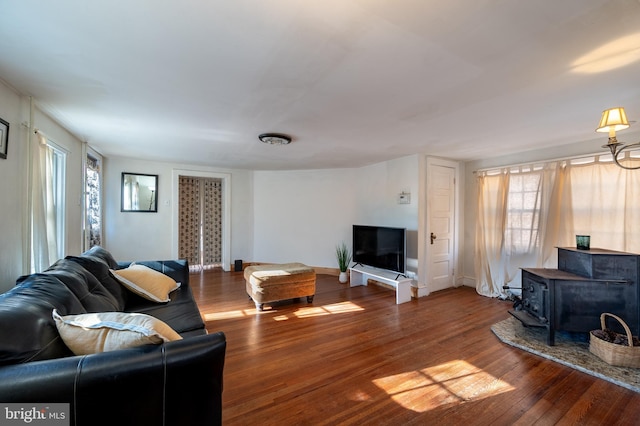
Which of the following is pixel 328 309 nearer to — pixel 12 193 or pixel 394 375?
pixel 394 375

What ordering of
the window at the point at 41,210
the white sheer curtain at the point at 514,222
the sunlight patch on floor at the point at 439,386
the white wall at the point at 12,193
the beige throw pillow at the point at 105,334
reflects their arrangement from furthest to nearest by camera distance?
the white sheer curtain at the point at 514,222, the window at the point at 41,210, the white wall at the point at 12,193, the sunlight patch on floor at the point at 439,386, the beige throw pillow at the point at 105,334

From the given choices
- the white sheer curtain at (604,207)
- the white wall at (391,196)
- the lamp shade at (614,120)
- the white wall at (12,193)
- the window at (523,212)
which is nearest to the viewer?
the lamp shade at (614,120)

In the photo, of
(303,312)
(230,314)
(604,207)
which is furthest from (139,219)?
(604,207)

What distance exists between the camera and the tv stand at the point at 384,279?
3.90 meters

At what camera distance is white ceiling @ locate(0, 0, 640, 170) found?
1.24 m

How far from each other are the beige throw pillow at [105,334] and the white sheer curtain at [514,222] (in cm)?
447

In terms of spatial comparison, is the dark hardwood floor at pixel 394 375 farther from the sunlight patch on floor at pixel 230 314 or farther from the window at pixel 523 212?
the window at pixel 523 212

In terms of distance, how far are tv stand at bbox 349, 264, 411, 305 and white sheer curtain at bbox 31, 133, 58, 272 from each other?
12.8 ft

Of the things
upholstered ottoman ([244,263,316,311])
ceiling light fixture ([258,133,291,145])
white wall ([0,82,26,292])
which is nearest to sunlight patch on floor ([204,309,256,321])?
upholstered ottoman ([244,263,316,311])

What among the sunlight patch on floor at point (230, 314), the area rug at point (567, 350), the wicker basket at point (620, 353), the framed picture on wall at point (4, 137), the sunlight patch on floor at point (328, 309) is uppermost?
the framed picture on wall at point (4, 137)

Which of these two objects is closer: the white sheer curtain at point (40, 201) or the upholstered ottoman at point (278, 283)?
the white sheer curtain at point (40, 201)

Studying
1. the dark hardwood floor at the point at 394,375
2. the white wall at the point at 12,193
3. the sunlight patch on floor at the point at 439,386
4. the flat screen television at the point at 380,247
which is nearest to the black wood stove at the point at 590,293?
the dark hardwood floor at the point at 394,375

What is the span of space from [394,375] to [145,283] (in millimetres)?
2333

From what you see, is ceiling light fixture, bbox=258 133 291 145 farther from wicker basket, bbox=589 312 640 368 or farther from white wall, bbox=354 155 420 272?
wicker basket, bbox=589 312 640 368
